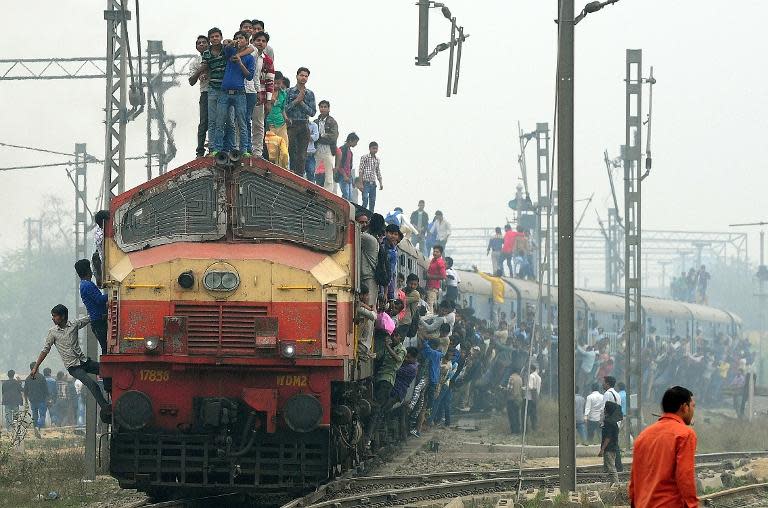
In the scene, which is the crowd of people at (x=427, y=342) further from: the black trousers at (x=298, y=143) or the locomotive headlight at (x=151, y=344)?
the locomotive headlight at (x=151, y=344)

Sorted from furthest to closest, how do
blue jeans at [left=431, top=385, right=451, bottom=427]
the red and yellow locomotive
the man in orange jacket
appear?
blue jeans at [left=431, top=385, right=451, bottom=427] → the red and yellow locomotive → the man in orange jacket

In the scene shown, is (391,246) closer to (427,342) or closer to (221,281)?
(221,281)

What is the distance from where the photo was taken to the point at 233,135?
16000 mm

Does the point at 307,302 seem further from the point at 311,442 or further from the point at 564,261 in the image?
the point at 564,261

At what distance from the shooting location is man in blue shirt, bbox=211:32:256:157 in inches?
629

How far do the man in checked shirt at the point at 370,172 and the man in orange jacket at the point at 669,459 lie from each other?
16.0 metres

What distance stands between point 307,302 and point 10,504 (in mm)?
4603

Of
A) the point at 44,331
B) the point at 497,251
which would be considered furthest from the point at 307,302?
the point at 44,331

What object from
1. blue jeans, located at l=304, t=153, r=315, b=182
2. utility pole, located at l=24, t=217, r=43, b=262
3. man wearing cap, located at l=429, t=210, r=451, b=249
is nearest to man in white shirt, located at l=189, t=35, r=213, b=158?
blue jeans, located at l=304, t=153, r=315, b=182

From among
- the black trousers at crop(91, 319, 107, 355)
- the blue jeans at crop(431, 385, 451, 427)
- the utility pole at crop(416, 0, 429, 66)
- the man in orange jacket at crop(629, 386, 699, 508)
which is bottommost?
the blue jeans at crop(431, 385, 451, 427)

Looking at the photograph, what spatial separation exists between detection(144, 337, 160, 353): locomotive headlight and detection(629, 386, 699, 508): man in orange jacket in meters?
6.96

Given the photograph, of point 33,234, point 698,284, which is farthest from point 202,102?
point 33,234

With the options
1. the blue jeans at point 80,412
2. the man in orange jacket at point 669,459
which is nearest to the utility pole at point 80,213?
the blue jeans at point 80,412

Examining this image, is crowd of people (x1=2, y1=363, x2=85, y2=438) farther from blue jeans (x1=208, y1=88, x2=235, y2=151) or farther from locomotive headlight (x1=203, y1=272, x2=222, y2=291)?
locomotive headlight (x1=203, y1=272, x2=222, y2=291)
